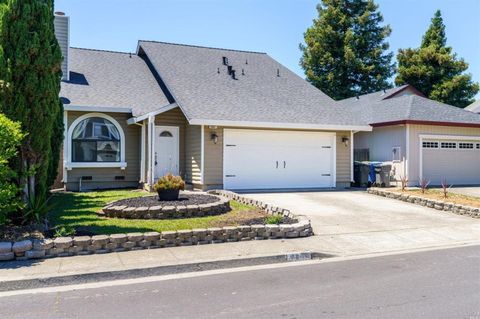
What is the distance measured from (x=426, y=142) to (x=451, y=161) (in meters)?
1.69

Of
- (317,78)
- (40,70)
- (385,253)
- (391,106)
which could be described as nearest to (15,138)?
(40,70)

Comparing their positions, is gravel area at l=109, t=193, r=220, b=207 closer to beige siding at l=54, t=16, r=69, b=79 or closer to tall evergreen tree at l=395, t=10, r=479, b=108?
beige siding at l=54, t=16, r=69, b=79

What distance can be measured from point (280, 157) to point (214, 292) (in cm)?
1162

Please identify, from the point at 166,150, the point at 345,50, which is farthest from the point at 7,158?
the point at 345,50

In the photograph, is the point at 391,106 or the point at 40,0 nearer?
the point at 40,0

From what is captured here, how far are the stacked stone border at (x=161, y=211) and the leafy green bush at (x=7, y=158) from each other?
2.32 meters

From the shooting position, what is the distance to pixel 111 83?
18344mm

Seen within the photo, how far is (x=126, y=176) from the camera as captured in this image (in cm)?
1700

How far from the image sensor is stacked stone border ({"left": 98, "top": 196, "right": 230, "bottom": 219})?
973 cm

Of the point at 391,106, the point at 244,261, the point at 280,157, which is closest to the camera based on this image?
the point at 244,261

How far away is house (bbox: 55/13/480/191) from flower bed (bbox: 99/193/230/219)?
4.26 m

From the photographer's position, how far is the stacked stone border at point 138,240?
7012 mm

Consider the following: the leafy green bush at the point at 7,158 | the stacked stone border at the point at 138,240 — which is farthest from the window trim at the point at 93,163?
the stacked stone border at the point at 138,240

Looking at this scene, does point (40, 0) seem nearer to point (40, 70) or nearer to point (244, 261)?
point (40, 70)
